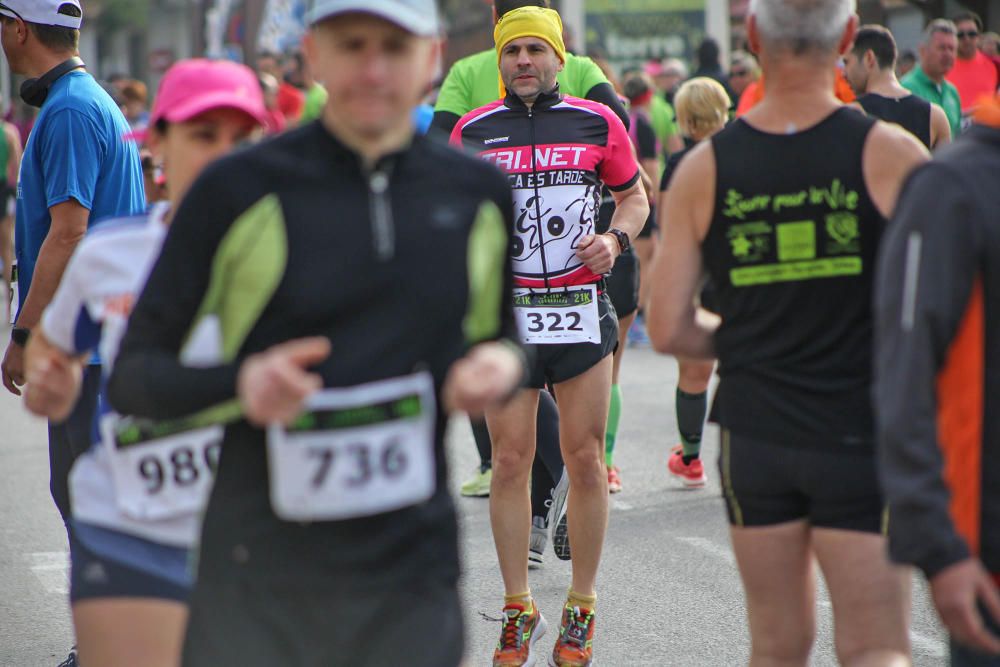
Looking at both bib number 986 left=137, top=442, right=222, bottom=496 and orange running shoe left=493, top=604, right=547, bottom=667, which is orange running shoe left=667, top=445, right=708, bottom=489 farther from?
bib number 986 left=137, top=442, right=222, bottom=496

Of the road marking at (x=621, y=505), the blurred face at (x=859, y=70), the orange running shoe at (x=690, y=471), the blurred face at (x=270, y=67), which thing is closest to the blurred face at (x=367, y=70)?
the road marking at (x=621, y=505)

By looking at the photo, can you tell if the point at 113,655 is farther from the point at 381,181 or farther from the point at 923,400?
the point at 923,400

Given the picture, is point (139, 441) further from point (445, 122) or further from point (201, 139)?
point (445, 122)

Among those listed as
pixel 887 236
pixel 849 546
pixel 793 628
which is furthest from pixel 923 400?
pixel 793 628

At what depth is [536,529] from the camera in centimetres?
632

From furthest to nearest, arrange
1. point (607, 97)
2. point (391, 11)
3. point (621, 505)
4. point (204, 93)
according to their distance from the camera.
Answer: point (621, 505)
point (607, 97)
point (204, 93)
point (391, 11)

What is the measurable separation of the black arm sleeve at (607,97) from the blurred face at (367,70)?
3.54 m

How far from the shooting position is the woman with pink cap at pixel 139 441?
9.87ft

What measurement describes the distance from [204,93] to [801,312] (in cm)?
132

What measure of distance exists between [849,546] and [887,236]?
0.75 m

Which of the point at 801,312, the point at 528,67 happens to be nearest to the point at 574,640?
the point at 528,67

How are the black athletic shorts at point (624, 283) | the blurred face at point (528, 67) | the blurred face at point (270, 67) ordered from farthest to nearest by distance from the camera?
the blurred face at point (270, 67) < the black athletic shorts at point (624, 283) < the blurred face at point (528, 67)

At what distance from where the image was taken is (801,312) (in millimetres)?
3191

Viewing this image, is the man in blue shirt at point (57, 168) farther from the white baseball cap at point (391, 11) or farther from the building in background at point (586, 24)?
the building in background at point (586, 24)
